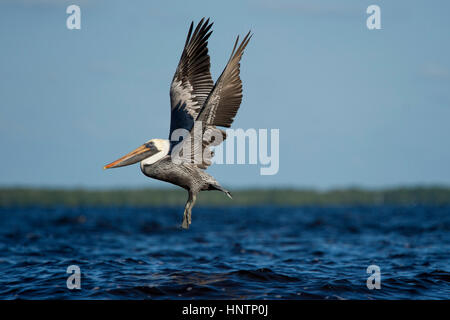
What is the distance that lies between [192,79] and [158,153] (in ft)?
7.52

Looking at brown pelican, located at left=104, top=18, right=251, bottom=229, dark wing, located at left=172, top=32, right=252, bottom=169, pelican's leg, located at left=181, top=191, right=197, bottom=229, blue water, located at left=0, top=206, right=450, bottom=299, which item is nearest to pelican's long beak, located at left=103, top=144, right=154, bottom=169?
brown pelican, located at left=104, top=18, right=251, bottom=229

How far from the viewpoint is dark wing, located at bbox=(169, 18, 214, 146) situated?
1038cm

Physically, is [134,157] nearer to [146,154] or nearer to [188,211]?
[146,154]

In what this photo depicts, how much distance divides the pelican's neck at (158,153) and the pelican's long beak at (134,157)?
9 cm

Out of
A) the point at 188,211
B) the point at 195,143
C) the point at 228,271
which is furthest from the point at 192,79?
the point at 228,271

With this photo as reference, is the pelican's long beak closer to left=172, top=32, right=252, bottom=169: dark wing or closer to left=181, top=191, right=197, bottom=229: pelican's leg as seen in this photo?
left=172, top=32, right=252, bottom=169: dark wing

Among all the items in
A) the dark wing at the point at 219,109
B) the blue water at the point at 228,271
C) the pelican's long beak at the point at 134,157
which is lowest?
the blue water at the point at 228,271

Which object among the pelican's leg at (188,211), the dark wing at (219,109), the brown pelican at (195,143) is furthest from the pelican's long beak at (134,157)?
the pelican's leg at (188,211)

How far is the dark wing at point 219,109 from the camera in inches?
340

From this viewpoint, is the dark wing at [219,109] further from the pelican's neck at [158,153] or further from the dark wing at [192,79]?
the dark wing at [192,79]

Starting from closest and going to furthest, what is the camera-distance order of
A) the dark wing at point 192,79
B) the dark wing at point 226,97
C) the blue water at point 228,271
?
the dark wing at point 226,97 < the blue water at point 228,271 < the dark wing at point 192,79
